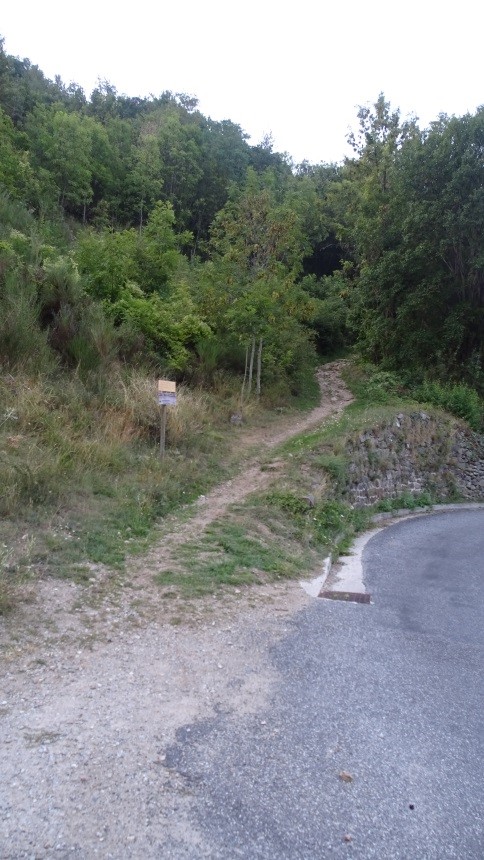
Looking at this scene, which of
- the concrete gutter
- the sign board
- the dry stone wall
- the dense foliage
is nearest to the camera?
the concrete gutter

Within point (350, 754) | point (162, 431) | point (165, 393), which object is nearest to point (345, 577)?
point (162, 431)

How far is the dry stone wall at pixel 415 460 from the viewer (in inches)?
617

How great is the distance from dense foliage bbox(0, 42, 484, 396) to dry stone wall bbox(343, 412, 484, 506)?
397cm

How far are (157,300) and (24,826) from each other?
15.1 metres

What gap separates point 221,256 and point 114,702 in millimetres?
19341

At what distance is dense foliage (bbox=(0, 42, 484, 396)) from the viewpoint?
1536 cm

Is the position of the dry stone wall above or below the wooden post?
below

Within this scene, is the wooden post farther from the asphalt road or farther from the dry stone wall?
the asphalt road

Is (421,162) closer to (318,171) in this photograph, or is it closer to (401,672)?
(401,672)

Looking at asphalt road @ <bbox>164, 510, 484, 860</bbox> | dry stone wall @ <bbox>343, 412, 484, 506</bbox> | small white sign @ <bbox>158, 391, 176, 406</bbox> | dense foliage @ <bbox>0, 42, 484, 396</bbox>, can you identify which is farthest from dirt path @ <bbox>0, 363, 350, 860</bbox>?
dry stone wall @ <bbox>343, 412, 484, 506</bbox>

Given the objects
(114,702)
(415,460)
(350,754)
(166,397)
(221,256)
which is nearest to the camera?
(350,754)

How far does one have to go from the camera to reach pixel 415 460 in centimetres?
1833

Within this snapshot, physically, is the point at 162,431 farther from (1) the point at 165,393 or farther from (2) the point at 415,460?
(2) the point at 415,460

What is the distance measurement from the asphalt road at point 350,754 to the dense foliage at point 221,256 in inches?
344
